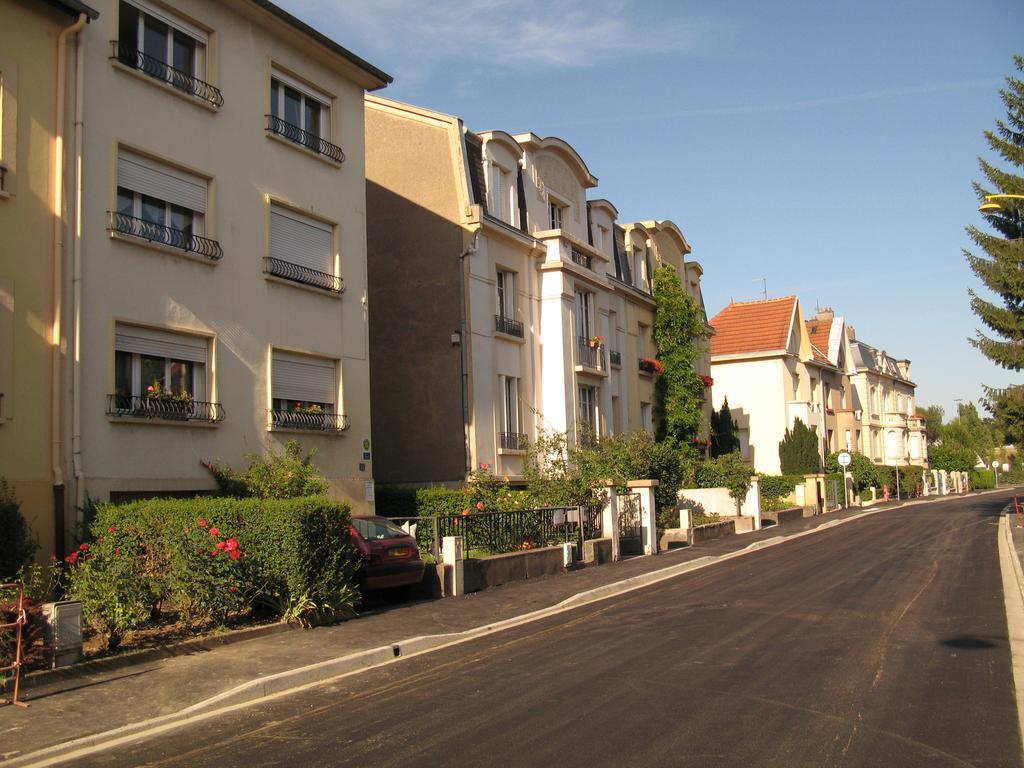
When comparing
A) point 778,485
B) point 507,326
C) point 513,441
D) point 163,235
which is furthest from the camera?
point 778,485

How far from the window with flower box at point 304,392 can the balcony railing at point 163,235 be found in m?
2.24

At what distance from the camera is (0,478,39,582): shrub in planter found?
12120 millimetres

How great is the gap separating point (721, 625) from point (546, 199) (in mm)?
18153

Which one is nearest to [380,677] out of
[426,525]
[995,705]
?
[995,705]

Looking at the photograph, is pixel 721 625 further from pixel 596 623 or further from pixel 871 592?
pixel 871 592

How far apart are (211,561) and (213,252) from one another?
21.9ft

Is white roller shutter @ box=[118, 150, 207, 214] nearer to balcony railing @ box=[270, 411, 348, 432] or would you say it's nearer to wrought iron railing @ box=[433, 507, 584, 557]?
balcony railing @ box=[270, 411, 348, 432]

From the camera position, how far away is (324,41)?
62.0ft

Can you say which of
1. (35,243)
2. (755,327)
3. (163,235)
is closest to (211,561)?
(35,243)

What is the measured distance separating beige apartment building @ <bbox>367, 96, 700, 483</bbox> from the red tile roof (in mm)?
25730

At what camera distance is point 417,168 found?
25.3m

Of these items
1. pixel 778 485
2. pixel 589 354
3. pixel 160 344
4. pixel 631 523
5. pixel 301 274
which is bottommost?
pixel 631 523

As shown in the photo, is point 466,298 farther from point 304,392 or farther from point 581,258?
point 304,392

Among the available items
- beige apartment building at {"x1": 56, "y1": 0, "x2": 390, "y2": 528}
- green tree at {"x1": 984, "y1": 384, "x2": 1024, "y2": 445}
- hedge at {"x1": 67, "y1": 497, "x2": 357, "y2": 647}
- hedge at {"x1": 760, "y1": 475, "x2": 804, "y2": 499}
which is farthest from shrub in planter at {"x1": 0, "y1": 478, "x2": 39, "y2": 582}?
hedge at {"x1": 760, "y1": 475, "x2": 804, "y2": 499}
